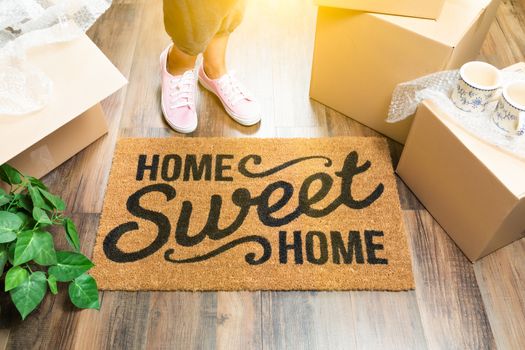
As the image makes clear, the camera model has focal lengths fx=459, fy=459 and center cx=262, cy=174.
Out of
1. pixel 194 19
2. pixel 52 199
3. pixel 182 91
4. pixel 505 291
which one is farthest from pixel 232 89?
pixel 505 291

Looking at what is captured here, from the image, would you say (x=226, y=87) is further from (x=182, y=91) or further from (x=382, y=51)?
(x=382, y=51)

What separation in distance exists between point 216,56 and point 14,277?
0.82 metres

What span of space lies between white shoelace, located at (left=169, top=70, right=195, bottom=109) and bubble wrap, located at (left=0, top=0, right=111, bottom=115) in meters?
0.33

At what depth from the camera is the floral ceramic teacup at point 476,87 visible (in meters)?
1.02

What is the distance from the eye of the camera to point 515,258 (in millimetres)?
1145

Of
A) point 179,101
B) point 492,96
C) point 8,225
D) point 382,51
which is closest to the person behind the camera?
point 8,225

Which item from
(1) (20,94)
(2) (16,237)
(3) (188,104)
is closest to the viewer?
(2) (16,237)

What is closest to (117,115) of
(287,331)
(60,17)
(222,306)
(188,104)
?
(188,104)

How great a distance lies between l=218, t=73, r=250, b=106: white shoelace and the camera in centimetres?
141

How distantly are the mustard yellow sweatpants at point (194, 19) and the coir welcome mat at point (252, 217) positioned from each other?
1.03 feet

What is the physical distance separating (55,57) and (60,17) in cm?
10

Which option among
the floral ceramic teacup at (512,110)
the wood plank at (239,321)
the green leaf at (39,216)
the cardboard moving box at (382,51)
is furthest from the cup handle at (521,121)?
the green leaf at (39,216)

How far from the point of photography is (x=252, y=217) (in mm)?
1192

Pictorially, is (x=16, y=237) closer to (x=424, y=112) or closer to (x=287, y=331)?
(x=287, y=331)
